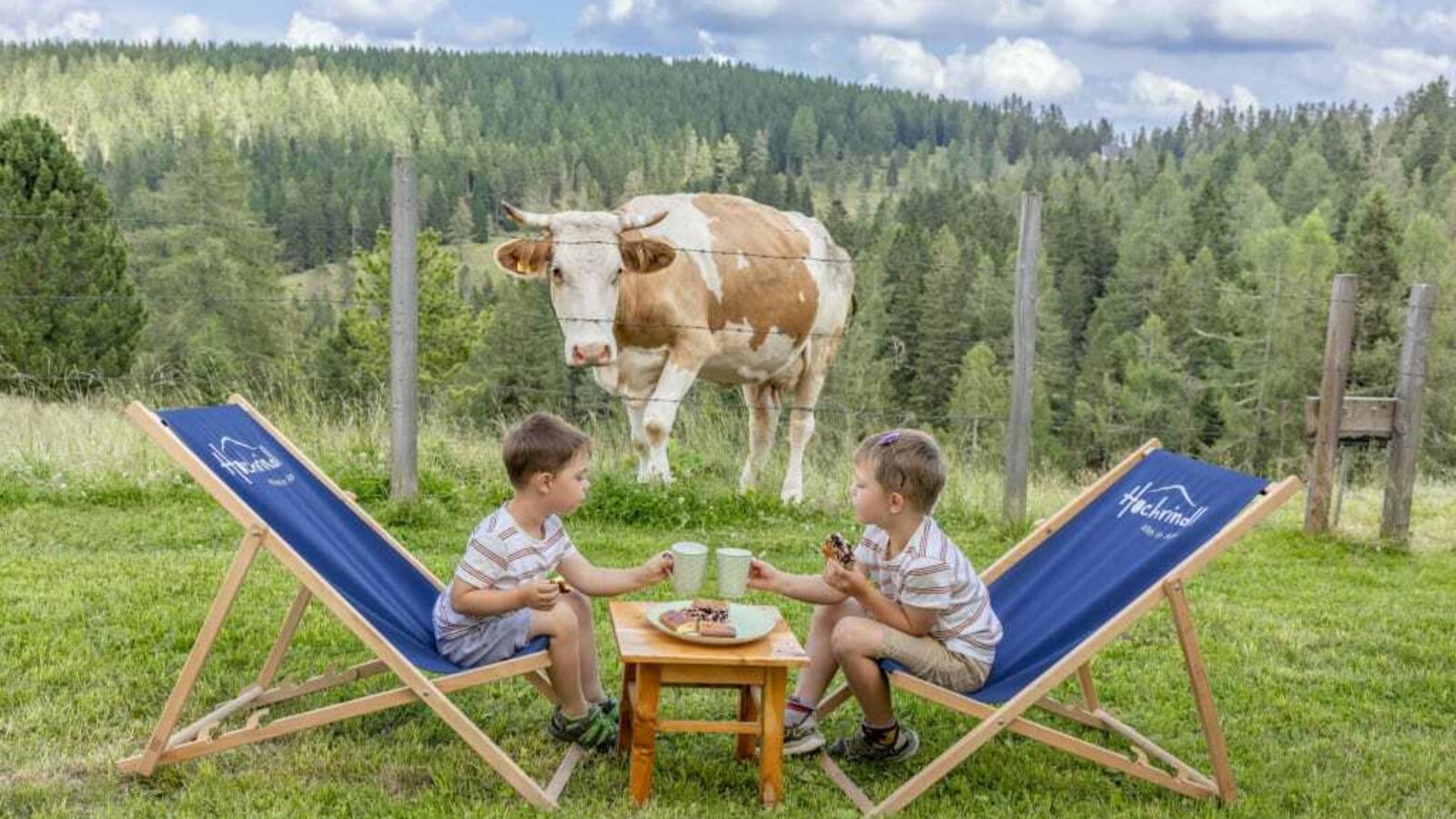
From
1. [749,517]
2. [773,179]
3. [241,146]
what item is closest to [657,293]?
[749,517]

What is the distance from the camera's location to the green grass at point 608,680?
3.80 m

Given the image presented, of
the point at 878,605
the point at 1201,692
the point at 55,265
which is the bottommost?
the point at 55,265

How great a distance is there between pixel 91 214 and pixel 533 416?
35063 mm

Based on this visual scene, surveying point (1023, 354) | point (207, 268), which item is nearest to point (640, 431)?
point (1023, 354)

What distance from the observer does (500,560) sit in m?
3.84

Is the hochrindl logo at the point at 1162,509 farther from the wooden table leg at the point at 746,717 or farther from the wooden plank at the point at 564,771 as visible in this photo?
the wooden plank at the point at 564,771

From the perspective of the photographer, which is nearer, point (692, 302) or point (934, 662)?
point (934, 662)

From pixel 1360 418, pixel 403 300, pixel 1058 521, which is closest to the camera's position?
pixel 1058 521

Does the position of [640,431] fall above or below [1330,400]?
below

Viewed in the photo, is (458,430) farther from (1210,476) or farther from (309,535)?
(1210,476)

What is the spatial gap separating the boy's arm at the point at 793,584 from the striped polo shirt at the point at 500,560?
64cm

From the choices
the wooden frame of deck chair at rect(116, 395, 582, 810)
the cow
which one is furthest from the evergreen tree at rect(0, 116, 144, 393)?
the wooden frame of deck chair at rect(116, 395, 582, 810)

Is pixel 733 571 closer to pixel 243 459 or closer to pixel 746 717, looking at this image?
pixel 746 717

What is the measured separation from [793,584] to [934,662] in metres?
0.49
